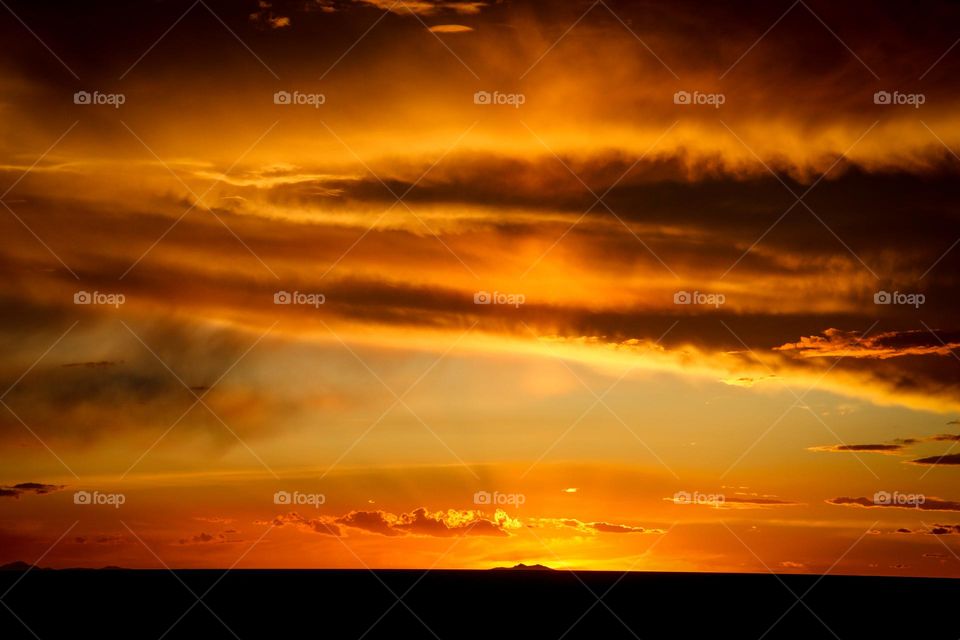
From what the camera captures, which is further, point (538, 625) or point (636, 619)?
point (636, 619)

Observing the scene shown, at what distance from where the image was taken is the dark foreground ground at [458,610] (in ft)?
89.9

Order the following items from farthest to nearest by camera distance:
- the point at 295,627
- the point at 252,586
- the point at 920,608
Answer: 1. the point at 252,586
2. the point at 920,608
3. the point at 295,627

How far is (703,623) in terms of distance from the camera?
29891 mm

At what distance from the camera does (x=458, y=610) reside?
31.6 meters

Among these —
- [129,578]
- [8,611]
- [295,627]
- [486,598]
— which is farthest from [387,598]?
[129,578]

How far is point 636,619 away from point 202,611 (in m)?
12.2

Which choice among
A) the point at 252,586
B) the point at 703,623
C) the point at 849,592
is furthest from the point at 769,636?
the point at 252,586

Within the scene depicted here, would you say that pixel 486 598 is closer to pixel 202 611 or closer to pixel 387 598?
pixel 387 598

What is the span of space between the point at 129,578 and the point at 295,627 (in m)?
18.6

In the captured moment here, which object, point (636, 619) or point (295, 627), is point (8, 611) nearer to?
point (295, 627)

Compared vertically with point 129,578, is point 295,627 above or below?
below

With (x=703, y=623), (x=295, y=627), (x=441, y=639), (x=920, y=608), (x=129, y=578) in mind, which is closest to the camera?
(x=441, y=639)

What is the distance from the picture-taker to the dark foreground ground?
89.9 ft

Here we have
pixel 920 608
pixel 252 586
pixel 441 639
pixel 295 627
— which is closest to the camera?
pixel 441 639
